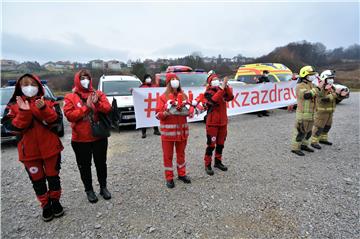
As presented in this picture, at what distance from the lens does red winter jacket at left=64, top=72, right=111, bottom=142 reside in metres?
2.94

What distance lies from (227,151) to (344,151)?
9.17ft

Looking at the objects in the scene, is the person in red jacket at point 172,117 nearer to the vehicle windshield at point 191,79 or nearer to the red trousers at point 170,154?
the red trousers at point 170,154

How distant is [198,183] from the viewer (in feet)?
12.9

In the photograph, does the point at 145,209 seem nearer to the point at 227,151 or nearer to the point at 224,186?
the point at 224,186

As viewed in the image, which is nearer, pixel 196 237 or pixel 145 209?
pixel 196 237

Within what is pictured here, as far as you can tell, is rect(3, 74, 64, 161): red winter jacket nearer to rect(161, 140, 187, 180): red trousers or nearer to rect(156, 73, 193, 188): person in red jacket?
rect(156, 73, 193, 188): person in red jacket

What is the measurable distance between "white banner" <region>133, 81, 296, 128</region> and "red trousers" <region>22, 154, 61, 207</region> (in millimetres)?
3882

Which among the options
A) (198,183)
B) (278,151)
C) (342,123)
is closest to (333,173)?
(278,151)

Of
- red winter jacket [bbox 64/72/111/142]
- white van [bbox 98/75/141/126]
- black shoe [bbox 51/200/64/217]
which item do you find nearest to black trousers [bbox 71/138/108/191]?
red winter jacket [bbox 64/72/111/142]

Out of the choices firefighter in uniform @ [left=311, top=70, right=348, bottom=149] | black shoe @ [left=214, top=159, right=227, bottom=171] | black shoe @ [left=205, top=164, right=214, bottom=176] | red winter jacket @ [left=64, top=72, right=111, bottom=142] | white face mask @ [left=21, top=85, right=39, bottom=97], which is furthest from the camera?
firefighter in uniform @ [left=311, top=70, right=348, bottom=149]

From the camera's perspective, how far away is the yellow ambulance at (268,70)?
10.9 meters

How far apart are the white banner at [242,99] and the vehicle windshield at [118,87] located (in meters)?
1.11

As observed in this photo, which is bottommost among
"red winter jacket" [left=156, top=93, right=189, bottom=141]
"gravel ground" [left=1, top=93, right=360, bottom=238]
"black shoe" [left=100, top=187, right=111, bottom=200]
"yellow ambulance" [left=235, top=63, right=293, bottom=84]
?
"gravel ground" [left=1, top=93, right=360, bottom=238]

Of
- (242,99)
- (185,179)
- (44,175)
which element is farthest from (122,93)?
(44,175)
